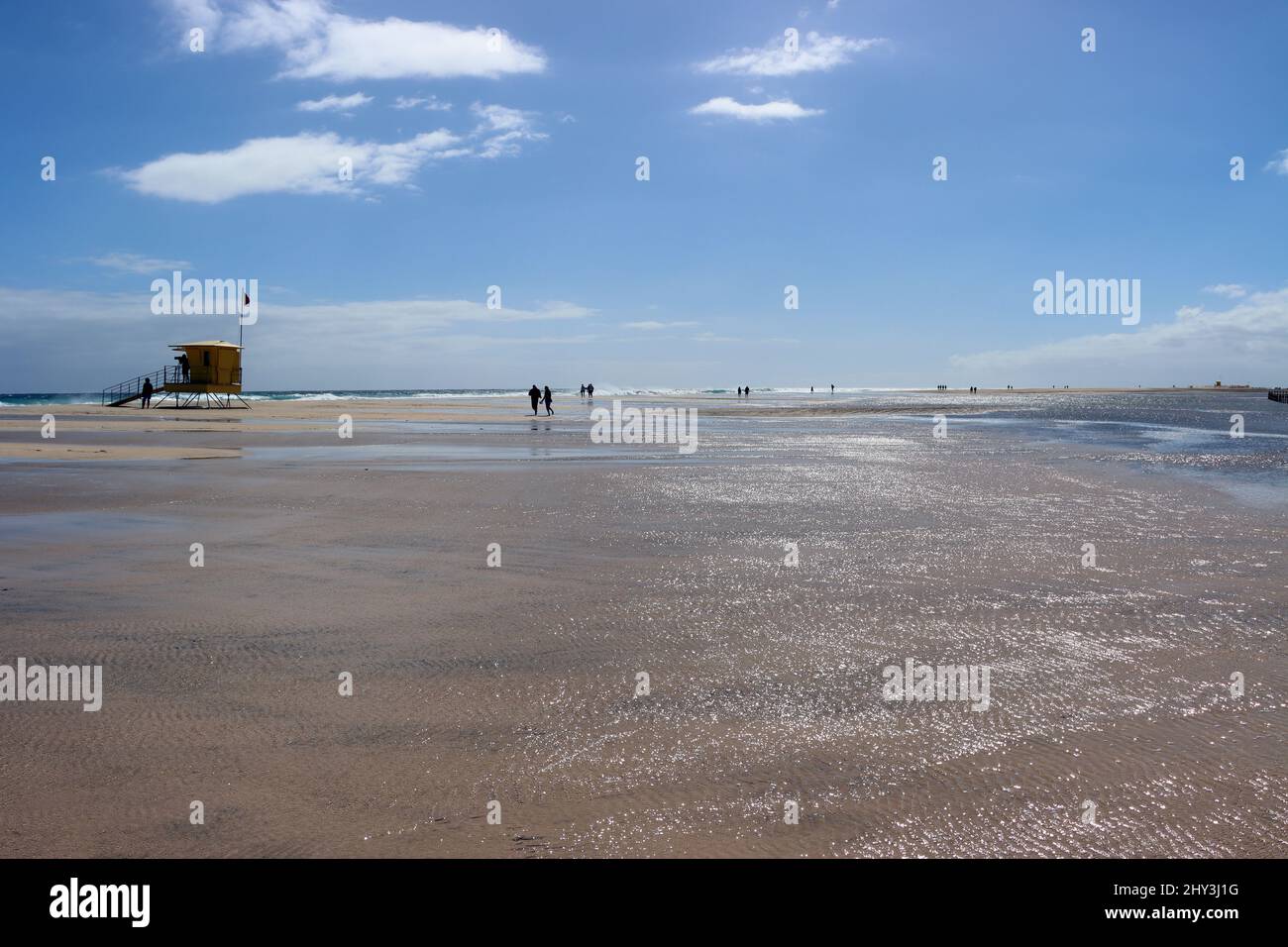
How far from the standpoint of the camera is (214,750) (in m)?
4.82

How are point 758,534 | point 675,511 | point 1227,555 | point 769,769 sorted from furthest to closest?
point 675,511 < point 758,534 < point 1227,555 < point 769,769

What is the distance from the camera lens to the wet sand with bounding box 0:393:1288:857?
4102 mm

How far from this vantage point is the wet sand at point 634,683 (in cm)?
410

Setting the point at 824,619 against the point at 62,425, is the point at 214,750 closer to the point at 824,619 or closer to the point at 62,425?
the point at 824,619

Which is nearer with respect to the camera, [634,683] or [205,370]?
[634,683]

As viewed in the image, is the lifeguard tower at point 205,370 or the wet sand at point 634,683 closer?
the wet sand at point 634,683

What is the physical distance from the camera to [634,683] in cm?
602

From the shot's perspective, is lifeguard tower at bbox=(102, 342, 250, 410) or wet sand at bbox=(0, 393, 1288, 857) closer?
wet sand at bbox=(0, 393, 1288, 857)

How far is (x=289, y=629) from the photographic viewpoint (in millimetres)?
7281

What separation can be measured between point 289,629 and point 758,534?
21.8ft

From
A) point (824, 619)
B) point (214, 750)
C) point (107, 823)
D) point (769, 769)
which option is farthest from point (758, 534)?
point (107, 823)
